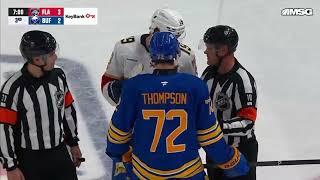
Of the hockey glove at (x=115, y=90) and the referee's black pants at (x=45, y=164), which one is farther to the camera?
the hockey glove at (x=115, y=90)

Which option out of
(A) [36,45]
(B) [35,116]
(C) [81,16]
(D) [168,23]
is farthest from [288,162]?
(C) [81,16]

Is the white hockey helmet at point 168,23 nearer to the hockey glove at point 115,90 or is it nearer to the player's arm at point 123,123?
the hockey glove at point 115,90

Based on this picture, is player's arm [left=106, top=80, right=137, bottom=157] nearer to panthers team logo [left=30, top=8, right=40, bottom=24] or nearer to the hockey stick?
the hockey stick

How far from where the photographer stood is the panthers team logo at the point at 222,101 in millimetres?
3275

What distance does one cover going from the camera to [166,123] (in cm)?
267

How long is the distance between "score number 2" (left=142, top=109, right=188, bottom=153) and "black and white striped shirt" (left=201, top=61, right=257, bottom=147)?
20.6 inches

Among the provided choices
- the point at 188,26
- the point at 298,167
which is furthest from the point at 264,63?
the point at 298,167

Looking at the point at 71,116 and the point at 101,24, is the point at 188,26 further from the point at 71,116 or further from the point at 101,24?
the point at 71,116

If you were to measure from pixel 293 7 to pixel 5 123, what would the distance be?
4306 mm

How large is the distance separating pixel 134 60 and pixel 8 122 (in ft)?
2.70

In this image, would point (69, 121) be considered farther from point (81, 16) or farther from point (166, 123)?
point (81, 16)

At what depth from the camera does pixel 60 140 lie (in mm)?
3320
